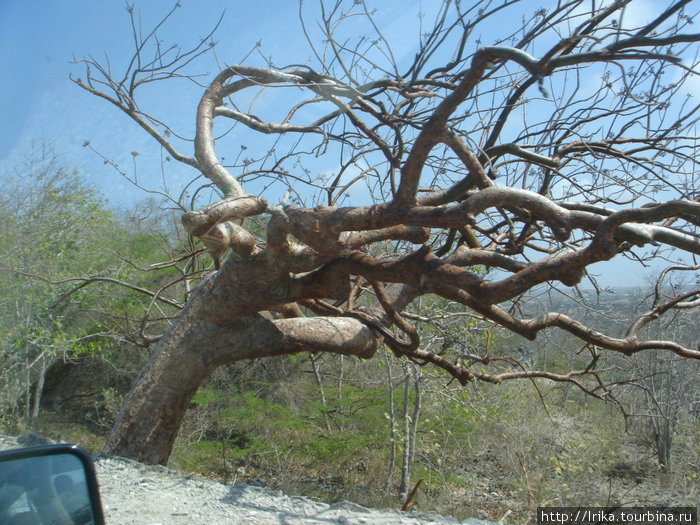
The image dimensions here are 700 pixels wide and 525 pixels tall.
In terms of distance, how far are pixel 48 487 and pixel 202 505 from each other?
5.29 ft

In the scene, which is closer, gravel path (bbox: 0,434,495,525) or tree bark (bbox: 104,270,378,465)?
gravel path (bbox: 0,434,495,525)

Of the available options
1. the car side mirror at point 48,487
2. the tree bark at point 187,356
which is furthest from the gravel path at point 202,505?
the car side mirror at point 48,487

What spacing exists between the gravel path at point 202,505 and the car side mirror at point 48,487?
1173 mm

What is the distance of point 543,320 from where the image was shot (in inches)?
135

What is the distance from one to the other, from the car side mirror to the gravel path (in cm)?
117

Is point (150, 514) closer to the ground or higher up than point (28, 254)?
closer to the ground

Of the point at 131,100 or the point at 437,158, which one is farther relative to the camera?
the point at 437,158

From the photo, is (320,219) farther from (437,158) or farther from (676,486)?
(676,486)

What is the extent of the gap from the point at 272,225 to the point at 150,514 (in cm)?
190

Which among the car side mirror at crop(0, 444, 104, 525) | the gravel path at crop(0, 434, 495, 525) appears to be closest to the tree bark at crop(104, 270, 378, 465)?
the gravel path at crop(0, 434, 495, 525)

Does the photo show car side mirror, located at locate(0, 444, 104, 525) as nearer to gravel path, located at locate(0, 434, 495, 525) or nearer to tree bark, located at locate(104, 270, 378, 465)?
gravel path, located at locate(0, 434, 495, 525)

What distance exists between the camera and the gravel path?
2994 millimetres

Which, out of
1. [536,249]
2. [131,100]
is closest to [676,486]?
[536,249]

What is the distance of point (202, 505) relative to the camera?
3.17 metres
